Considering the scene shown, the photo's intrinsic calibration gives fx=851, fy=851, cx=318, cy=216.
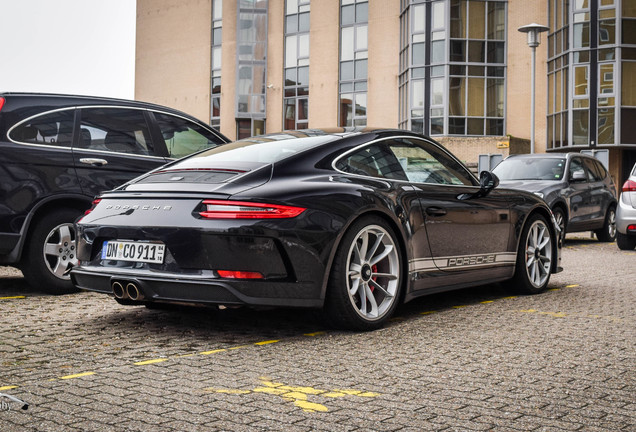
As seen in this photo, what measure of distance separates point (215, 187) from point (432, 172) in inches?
82.1

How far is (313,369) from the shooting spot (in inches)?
180

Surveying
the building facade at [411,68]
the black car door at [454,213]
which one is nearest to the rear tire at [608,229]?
the black car door at [454,213]

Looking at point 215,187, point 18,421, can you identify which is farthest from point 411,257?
point 18,421

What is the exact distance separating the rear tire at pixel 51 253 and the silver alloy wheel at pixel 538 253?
161 inches

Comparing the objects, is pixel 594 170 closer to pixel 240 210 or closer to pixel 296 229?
pixel 296 229

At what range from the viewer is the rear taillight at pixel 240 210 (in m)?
5.15

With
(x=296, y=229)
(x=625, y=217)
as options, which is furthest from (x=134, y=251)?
(x=625, y=217)

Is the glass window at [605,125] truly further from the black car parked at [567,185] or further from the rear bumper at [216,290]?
the rear bumper at [216,290]

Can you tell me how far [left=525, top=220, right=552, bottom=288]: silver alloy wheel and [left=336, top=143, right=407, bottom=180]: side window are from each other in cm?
196

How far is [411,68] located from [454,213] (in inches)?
1325

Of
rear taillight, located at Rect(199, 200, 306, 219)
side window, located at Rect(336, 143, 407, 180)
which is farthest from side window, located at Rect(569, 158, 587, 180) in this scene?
rear taillight, located at Rect(199, 200, 306, 219)

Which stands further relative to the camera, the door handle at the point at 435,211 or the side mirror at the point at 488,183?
the side mirror at the point at 488,183

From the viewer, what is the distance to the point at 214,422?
3.52 metres

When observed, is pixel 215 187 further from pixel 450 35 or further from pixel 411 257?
pixel 450 35
